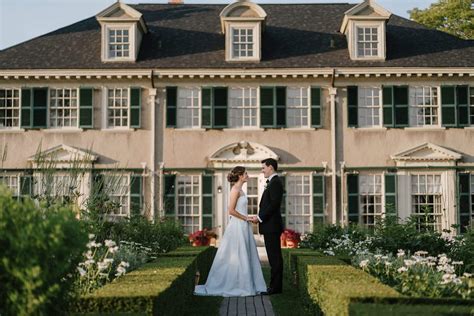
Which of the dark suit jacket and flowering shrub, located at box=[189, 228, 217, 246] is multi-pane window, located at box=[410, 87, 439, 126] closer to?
flowering shrub, located at box=[189, 228, 217, 246]

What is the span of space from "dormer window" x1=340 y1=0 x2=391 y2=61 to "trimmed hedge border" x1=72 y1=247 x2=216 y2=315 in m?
16.3

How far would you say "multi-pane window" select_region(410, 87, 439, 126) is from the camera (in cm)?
2338

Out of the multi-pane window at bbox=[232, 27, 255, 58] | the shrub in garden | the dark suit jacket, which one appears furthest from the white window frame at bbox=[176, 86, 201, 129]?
the shrub in garden

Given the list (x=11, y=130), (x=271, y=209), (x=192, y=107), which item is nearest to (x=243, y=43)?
(x=192, y=107)

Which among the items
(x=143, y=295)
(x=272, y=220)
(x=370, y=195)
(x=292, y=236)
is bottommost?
(x=292, y=236)

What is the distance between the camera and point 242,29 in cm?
2409

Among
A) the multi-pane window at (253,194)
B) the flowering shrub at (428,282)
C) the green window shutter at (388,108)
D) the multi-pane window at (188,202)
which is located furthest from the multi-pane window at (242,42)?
the flowering shrub at (428,282)

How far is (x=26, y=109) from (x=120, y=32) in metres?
3.84

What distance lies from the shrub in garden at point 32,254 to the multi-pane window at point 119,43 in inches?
752

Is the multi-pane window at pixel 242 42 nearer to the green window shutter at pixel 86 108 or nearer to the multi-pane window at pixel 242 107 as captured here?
the multi-pane window at pixel 242 107

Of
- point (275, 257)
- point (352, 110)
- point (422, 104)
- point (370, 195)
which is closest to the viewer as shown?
point (275, 257)

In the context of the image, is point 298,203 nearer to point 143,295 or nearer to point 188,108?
point 188,108

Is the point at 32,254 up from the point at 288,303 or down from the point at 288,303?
up

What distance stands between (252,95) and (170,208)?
4328 millimetres
